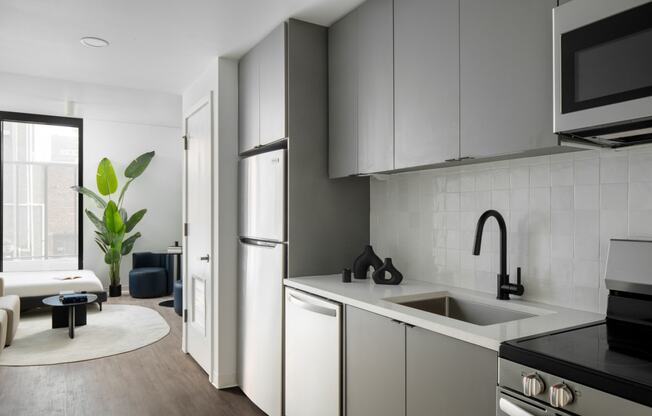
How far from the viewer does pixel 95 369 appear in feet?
11.9

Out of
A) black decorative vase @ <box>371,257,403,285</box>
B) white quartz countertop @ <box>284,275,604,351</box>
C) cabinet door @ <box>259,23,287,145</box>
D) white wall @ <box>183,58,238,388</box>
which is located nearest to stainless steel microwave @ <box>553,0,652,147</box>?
white quartz countertop @ <box>284,275,604,351</box>

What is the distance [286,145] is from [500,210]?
4.25 ft

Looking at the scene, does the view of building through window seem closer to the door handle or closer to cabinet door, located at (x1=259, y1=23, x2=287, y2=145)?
cabinet door, located at (x1=259, y1=23, x2=287, y2=145)

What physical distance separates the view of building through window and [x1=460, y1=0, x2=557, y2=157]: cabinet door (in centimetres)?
674

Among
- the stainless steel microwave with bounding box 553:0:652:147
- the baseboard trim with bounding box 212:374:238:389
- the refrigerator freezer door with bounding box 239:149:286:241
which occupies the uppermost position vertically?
the stainless steel microwave with bounding box 553:0:652:147

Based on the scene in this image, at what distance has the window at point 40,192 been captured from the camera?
6457mm

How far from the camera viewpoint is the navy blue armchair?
21.3ft

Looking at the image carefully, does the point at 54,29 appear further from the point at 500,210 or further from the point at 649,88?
the point at 649,88

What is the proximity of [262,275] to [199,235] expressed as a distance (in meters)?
1.06

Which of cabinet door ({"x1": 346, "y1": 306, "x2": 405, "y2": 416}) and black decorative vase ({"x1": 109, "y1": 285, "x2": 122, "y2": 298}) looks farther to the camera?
black decorative vase ({"x1": 109, "y1": 285, "x2": 122, "y2": 298})

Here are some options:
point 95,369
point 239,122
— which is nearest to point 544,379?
point 239,122

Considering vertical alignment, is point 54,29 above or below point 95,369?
above

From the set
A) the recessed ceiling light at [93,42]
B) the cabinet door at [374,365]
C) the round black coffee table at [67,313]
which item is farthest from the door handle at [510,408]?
the round black coffee table at [67,313]

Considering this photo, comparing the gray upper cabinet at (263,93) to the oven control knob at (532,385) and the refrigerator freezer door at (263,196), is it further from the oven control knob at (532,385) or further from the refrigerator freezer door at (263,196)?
the oven control knob at (532,385)
